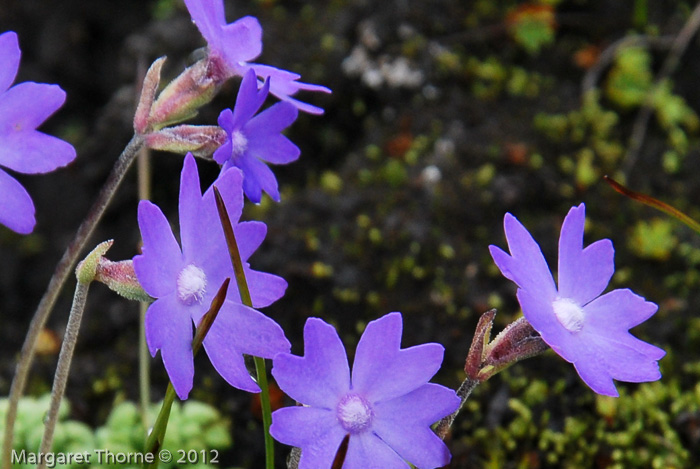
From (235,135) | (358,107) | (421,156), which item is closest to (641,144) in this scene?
(421,156)

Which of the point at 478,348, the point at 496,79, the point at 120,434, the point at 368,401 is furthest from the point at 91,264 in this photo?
the point at 496,79

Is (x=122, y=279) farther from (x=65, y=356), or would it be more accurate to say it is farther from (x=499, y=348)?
(x=499, y=348)

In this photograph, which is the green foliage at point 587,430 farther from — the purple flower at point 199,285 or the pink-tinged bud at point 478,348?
the purple flower at point 199,285

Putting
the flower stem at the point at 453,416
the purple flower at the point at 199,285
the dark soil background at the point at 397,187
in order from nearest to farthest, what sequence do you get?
the purple flower at the point at 199,285
the flower stem at the point at 453,416
the dark soil background at the point at 397,187

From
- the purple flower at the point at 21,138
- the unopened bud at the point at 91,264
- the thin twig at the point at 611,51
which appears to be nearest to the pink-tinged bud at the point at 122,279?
the unopened bud at the point at 91,264

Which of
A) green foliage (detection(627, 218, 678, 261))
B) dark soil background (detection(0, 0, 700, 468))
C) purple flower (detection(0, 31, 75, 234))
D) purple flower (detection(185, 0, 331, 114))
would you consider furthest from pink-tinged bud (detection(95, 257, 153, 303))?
green foliage (detection(627, 218, 678, 261))

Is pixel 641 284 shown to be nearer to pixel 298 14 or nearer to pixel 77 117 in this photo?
pixel 298 14
